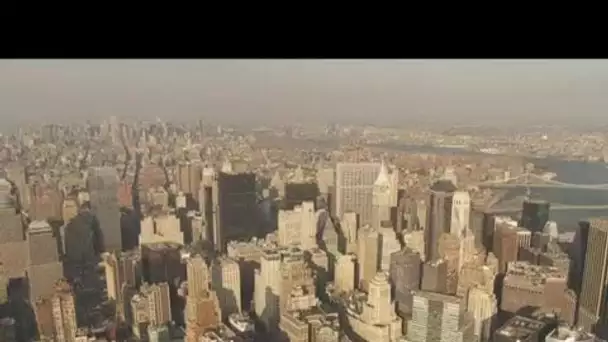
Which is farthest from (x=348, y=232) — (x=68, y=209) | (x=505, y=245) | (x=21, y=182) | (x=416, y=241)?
(x=21, y=182)

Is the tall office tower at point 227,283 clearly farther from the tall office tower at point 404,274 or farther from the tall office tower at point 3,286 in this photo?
the tall office tower at point 3,286

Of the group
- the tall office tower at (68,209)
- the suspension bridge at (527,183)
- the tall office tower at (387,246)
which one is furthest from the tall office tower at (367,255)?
the tall office tower at (68,209)

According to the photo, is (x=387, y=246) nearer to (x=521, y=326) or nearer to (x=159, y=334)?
(x=521, y=326)

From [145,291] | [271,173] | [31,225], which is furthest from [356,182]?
[31,225]

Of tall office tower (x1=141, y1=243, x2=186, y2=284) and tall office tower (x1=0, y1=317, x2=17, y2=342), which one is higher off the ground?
tall office tower (x1=141, y1=243, x2=186, y2=284)

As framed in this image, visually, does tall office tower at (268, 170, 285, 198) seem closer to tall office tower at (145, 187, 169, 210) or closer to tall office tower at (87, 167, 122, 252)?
tall office tower at (145, 187, 169, 210)

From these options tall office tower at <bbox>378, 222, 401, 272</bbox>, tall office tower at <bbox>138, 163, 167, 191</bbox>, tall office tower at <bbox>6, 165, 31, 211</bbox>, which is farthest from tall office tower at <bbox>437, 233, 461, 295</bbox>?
tall office tower at <bbox>6, 165, 31, 211</bbox>
